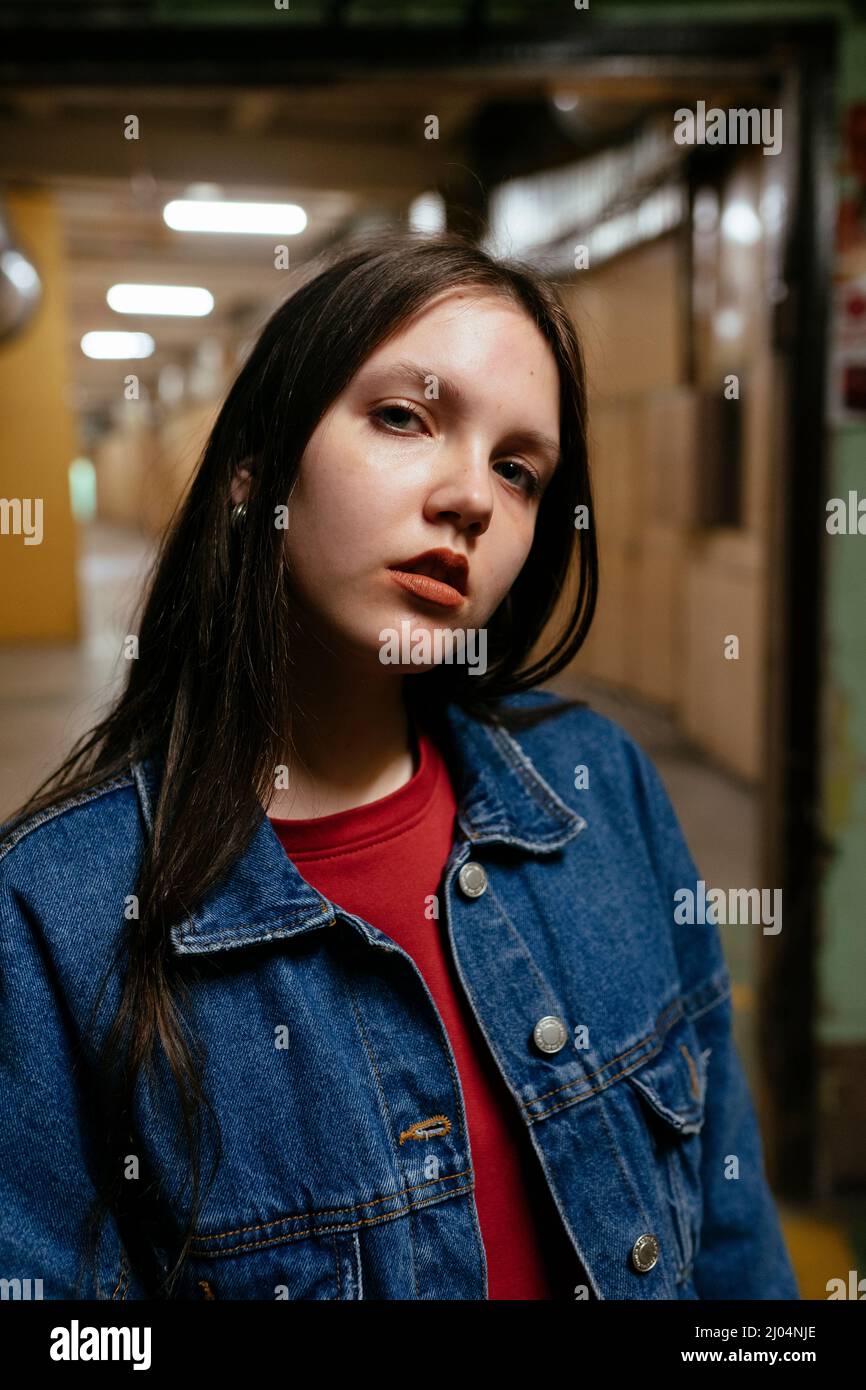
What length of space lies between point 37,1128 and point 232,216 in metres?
7.04

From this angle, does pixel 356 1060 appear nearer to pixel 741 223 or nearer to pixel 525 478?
pixel 525 478

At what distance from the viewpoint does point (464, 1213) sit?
88 centimetres

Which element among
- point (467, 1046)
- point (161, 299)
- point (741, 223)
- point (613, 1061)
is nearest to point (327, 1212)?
point (467, 1046)

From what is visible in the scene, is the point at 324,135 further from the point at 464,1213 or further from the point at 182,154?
the point at 464,1213

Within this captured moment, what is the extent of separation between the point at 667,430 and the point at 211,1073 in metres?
5.60

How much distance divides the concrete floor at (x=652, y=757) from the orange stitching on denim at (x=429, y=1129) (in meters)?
0.46

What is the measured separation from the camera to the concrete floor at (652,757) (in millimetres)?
1344

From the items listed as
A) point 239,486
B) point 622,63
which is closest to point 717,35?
point 622,63

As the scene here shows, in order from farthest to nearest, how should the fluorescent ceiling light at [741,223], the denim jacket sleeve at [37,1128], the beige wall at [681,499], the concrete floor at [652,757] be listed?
the beige wall at [681,499]
the fluorescent ceiling light at [741,223]
the concrete floor at [652,757]
the denim jacket sleeve at [37,1128]

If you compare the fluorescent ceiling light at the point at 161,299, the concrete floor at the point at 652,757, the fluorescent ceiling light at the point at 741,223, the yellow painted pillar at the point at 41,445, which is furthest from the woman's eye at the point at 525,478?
the fluorescent ceiling light at the point at 161,299

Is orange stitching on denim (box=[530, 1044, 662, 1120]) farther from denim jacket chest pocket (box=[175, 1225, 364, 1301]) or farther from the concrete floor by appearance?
the concrete floor

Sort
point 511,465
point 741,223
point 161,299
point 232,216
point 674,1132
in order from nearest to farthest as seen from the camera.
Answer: point 511,465, point 674,1132, point 741,223, point 232,216, point 161,299

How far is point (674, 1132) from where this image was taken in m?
1.03

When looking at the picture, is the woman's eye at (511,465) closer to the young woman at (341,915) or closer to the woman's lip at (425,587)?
the young woman at (341,915)
